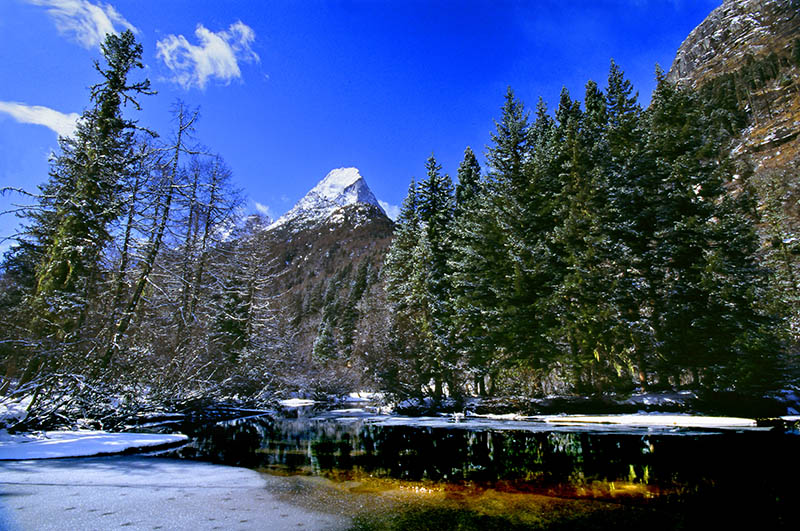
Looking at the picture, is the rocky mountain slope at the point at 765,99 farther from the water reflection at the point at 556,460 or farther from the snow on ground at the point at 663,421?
the water reflection at the point at 556,460

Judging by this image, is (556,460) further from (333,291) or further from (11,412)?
(333,291)

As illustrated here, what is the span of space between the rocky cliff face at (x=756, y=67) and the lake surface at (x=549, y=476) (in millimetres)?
60253

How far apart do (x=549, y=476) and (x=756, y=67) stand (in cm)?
10591

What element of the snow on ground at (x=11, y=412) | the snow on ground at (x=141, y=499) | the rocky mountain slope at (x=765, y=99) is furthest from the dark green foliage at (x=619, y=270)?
the snow on ground at (x=11, y=412)

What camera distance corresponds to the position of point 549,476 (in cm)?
642

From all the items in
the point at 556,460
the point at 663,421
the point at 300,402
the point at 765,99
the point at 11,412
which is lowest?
the point at 300,402

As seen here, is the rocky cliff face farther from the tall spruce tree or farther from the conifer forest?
the tall spruce tree

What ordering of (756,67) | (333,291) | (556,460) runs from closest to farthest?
(556,460), (756,67), (333,291)

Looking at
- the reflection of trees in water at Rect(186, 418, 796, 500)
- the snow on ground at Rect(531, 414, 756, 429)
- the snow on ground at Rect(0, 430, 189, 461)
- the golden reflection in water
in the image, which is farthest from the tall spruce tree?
the snow on ground at Rect(531, 414, 756, 429)

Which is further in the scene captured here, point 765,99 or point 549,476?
point 765,99

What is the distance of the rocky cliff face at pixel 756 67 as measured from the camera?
5665 centimetres

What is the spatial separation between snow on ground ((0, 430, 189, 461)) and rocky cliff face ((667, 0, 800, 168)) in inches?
2731

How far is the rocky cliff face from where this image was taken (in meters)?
56.7

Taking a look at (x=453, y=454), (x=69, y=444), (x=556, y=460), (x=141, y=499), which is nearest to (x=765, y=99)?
(x=556, y=460)
